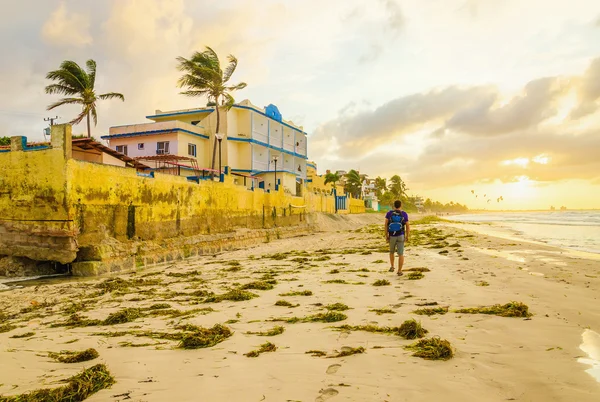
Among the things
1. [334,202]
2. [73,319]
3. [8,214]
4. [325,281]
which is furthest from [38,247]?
[334,202]

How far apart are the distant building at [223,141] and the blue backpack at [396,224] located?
879 inches

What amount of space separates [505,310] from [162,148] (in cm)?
3282

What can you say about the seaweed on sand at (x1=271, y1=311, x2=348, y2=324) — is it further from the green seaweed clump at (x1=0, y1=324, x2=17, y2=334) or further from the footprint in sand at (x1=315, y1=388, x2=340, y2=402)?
the green seaweed clump at (x1=0, y1=324, x2=17, y2=334)

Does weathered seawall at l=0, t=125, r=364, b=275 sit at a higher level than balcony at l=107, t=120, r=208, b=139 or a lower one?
lower

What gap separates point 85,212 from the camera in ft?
38.5

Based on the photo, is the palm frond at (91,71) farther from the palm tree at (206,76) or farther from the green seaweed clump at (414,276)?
the green seaweed clump at (414,276)

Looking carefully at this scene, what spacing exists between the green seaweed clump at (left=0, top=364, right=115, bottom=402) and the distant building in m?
26.2

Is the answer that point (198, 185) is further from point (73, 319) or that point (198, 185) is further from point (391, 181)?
point (391, 181)

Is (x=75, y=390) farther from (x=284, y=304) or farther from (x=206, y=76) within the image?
(x=206, y=76)

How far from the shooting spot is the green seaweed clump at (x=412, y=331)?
14.6ft

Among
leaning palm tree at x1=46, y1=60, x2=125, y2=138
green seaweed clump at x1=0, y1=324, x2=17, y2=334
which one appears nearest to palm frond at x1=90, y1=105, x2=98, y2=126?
leaning palm tree at x1=46, y1=60, x2=125, y2=138

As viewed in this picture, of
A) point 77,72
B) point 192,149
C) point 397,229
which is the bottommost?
point 397,229

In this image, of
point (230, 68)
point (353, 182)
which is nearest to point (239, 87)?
point (230, 68)

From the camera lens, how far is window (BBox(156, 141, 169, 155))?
3343 cm
